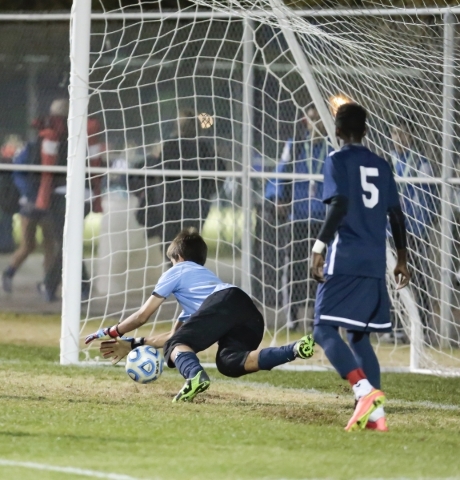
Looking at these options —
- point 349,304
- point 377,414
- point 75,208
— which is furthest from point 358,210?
point 75,208

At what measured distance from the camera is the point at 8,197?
11.6 metres

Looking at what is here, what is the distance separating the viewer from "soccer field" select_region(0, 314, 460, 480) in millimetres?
4758

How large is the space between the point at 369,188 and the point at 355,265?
429mm

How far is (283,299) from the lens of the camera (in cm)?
1072

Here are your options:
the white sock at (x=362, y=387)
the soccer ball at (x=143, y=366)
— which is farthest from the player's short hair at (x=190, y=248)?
the white sock at (x=362, y=387)

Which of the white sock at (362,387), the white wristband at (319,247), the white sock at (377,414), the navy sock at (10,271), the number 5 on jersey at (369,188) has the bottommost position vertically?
the navy sock at (10,271)

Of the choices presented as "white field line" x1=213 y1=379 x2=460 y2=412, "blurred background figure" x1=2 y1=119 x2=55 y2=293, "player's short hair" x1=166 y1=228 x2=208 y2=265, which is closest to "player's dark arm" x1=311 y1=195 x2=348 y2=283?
"player's short hair" x1=166 y1=228 x2=208 y2=265

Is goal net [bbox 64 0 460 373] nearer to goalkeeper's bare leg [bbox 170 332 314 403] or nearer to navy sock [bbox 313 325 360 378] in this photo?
goalkeeper's bare leg [bbox 170 332 314 403]

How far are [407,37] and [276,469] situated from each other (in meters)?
5.03

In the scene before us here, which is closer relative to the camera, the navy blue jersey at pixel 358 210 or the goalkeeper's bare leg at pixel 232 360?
the navy blue jersey at pixel 358 210

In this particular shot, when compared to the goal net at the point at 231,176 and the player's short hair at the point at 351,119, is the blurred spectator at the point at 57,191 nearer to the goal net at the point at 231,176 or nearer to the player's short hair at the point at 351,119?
the goal net at the point at 231,176

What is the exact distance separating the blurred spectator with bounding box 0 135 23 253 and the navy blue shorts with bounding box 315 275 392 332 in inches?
248

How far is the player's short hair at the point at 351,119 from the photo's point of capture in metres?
6.07

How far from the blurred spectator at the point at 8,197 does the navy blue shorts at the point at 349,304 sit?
631cm
